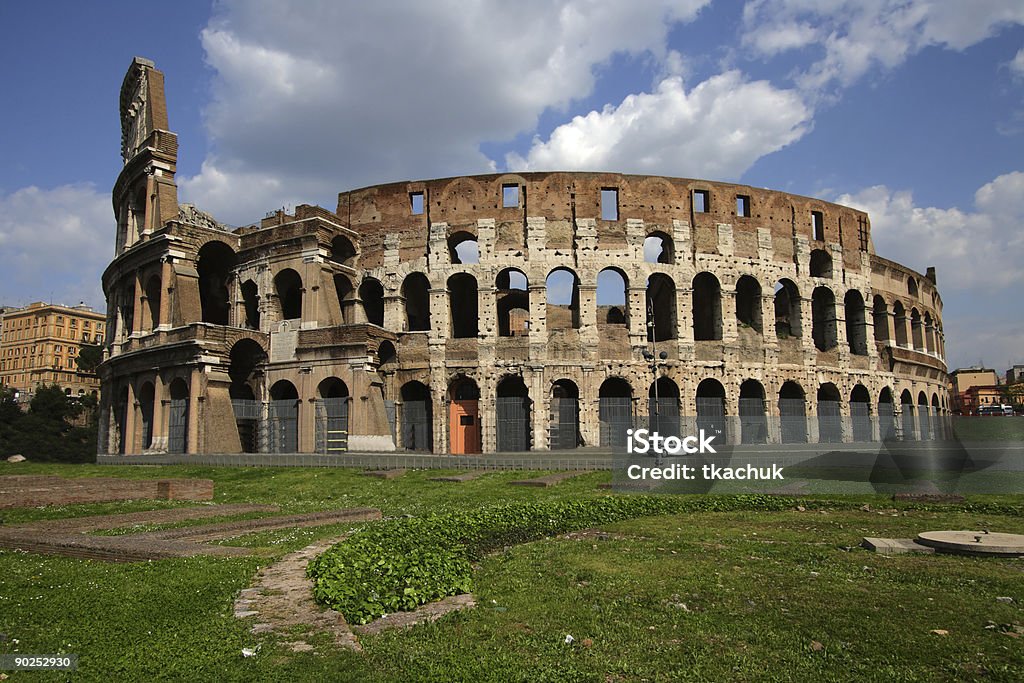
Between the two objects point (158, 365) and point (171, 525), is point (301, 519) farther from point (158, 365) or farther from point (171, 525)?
point (158, 365)

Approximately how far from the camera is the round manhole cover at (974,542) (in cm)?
879

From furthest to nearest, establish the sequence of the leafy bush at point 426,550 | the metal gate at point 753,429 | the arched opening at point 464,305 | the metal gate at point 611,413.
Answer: the arched opening at point 464,305
the metal gate at point 611,413
the metal gate at point 753,429
the leafy bush at point 426,550

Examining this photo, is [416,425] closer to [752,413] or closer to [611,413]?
[611,413]

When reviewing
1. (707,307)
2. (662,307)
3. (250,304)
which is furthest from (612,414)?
(250,304)

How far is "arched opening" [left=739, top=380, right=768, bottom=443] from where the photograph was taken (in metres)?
29.3

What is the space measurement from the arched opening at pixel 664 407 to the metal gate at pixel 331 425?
43.6 ft

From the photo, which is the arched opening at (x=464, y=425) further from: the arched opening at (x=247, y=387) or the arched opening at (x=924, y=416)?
the arched opening at (x=924, y=416)

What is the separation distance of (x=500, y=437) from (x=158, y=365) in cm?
1623

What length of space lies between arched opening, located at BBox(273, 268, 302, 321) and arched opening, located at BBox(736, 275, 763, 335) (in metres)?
22.6

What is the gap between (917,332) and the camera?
43250 millimetres

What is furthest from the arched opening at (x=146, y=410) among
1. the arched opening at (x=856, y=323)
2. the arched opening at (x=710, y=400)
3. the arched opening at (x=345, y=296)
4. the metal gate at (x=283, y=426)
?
the arched opening at (x=856, y=323)

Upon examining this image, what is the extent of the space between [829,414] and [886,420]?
3.47 m

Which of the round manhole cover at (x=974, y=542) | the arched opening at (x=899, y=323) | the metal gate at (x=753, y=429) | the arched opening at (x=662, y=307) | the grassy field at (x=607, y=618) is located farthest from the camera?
the arched opening at (x=899, y=323)

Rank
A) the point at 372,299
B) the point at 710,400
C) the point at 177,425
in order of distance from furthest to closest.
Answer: the point at 372,299 → the point at 710,400 → the point at 177,425
